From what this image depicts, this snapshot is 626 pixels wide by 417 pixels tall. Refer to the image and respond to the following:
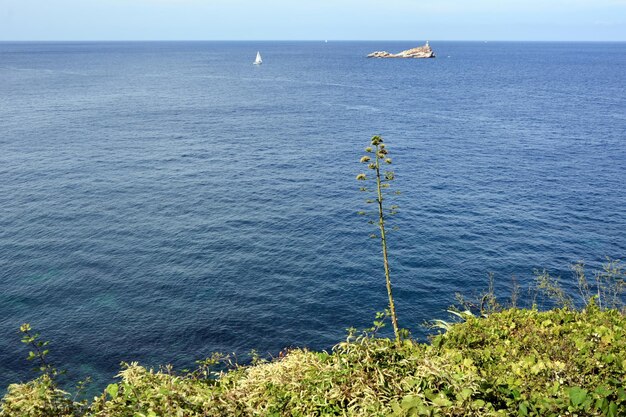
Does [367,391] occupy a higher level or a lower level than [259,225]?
higher

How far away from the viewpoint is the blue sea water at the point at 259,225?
53188mm

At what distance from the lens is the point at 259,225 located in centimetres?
7450

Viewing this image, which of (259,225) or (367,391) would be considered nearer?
(367,391)

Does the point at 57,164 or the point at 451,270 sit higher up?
the point at 57,164

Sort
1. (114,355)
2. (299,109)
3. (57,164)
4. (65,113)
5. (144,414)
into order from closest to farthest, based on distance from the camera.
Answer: (144,414) → (114,355) → (57,164) → (65,113) → (299,109)

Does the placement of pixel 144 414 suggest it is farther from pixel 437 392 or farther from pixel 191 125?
pixel 191 125

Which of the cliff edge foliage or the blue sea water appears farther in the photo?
the blue sea water

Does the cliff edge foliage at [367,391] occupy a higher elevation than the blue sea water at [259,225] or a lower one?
higher

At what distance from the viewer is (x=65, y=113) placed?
143 metres

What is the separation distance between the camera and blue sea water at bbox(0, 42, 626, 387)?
53.2m

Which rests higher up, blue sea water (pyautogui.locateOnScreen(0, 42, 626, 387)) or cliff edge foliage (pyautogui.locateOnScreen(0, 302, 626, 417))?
cliff edge foliage (pyautogui.locateOnScreen(0, 302, 626, 417))

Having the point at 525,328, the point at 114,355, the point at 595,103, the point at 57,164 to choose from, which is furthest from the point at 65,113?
the point at 595,103

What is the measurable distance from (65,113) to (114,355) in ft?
379

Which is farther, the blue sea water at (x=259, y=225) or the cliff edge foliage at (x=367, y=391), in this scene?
the blue sea water at (x=259, y=225)
